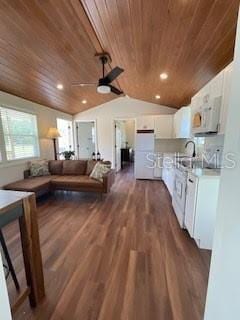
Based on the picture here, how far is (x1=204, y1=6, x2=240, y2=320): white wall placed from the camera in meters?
0.77

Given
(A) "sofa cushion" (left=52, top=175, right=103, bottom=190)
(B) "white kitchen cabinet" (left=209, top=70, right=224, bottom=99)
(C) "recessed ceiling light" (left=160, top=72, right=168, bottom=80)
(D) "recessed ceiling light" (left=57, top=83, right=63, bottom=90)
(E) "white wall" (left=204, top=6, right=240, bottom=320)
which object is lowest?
(A) "sofa cushion" (left=52, top=175, right=103, bottom=190)

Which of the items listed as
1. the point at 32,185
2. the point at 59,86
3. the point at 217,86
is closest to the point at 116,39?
the point at 217,86

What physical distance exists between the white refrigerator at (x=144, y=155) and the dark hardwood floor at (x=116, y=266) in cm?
235

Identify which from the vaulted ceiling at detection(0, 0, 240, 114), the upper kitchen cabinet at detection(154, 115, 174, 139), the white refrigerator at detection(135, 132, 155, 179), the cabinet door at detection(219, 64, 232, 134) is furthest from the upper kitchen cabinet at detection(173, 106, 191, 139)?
the cabinet door at detection(219, 64, 232, 134)

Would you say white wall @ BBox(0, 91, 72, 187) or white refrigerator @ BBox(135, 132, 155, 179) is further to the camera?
white refrigerator @ BBox(135, 132, 155, 179)

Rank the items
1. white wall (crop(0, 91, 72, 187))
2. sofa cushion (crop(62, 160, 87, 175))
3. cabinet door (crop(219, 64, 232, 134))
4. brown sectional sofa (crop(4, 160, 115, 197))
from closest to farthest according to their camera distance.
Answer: cabinet door (crop(219, 64, 232, 134)) → brown sectional sofa (crop(4, 160, 115, 197)) → white wall (crop(0, 91, 72, 187)) → sofa cushion (crop(62, 160, 87, 175))

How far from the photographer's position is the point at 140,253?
214cm

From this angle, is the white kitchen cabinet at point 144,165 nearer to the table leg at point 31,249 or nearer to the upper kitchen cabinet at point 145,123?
the upper kitchen cabinet at point 145,123

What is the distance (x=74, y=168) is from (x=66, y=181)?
2.22 feet

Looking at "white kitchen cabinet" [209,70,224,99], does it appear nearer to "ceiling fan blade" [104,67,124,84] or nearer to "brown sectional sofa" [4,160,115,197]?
"ceiling fan blade" [104,67,124,84]

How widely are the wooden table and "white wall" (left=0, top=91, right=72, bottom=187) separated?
2738 millimetres

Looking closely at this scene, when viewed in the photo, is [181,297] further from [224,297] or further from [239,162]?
[239,162]

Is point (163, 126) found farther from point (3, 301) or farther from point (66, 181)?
point (3, 301)

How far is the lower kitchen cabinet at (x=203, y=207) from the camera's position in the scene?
Answer: 6.98 ft
